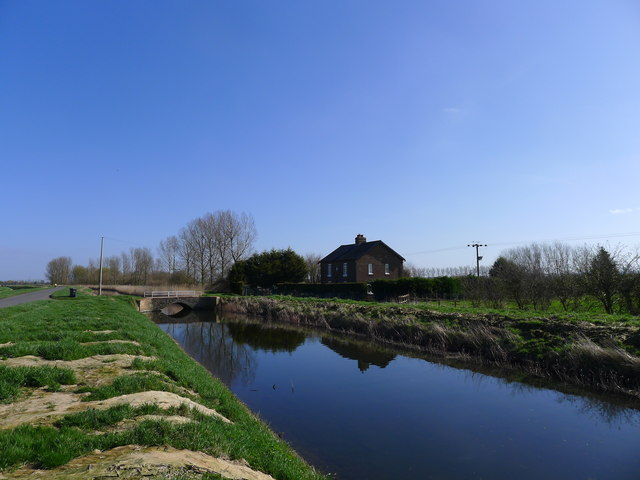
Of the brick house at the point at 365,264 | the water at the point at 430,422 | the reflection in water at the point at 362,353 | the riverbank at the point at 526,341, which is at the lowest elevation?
the water at the point at 430,422

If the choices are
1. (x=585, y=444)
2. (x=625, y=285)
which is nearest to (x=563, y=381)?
(x=585, y=444)

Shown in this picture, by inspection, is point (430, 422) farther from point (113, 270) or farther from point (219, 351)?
point (113, 270)

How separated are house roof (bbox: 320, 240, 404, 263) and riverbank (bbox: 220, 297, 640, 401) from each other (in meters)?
21.7

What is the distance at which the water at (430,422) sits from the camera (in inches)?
289

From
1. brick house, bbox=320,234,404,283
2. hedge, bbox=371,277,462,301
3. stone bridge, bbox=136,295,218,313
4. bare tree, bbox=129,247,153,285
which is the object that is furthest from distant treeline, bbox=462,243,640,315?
bare tree, bbox=129,247,153,285

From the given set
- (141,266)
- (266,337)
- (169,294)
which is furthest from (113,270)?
(266,337)

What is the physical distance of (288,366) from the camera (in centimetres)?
1596

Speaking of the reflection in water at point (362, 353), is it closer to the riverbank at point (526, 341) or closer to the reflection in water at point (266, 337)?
the riverbank at point (526, 341)

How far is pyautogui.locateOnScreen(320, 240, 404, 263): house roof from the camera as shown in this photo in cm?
4506

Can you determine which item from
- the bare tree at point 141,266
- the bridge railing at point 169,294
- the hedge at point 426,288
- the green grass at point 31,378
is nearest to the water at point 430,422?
the green grass at point 31,378

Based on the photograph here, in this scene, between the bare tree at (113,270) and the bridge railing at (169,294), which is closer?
the bridge railing at (169,294)

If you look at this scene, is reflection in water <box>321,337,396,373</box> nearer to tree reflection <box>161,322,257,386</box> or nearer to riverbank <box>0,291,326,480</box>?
tree reflection <box>161,322,257,386</box>

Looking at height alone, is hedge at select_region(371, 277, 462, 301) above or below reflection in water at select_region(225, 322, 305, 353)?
above

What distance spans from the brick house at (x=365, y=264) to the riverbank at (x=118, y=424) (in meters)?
35.5
